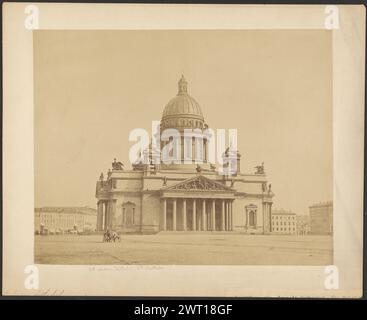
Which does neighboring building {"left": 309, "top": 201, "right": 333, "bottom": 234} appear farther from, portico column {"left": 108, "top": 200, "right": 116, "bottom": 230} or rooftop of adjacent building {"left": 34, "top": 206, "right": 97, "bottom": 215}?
rooftop of adjacent building {"left": 34, "top": 206, "right": 97, "bottom": 215}

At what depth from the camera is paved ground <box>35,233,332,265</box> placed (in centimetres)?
694

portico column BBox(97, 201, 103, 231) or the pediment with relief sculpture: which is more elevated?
the pediment with relief sculpture

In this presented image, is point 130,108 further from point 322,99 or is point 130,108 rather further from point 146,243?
point 322,99

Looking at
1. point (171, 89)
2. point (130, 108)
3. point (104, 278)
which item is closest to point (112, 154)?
point (130, 108)

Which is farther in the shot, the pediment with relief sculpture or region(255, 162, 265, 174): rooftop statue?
the pediment with relief sculpture

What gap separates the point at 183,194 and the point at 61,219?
1.60m

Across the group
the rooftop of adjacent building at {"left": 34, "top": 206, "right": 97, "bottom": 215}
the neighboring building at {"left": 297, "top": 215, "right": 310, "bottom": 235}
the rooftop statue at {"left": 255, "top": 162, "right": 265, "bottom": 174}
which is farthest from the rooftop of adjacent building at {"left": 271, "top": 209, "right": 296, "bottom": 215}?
the rooftop of adjacent building at {"left": 34, "top": 206, "right": 97, "bottom": 215}

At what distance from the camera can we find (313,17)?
6.89 meters

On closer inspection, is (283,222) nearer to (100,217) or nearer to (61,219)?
(100,217)

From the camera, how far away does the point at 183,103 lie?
22.4 feet

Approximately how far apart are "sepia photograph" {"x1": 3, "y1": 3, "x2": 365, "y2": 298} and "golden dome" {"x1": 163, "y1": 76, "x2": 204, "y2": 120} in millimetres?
26

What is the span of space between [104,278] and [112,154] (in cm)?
158

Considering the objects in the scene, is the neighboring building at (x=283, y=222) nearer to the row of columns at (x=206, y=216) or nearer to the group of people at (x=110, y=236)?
the row of columns at (x=206, y=216)

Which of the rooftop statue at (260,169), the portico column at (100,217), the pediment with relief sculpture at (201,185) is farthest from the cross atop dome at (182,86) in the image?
the portico column at (100,217)
